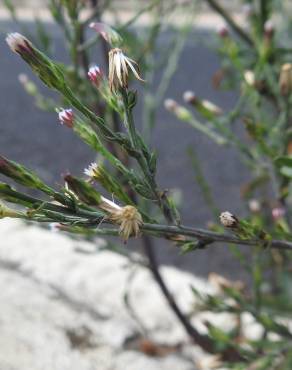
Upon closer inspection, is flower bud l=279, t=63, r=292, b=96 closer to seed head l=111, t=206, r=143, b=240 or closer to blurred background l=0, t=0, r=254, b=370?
blurred background l=0, t=0, r=254, b=370

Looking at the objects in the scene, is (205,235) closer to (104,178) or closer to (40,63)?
(104,178)

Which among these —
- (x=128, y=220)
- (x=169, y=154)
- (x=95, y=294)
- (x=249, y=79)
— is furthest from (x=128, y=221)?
(x=169, y=154)

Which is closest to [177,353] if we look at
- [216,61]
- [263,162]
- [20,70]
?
[263,162]

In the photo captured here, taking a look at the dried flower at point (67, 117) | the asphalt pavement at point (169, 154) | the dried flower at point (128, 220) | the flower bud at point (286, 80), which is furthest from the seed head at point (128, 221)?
the asphalt pavement at point (169, 154)

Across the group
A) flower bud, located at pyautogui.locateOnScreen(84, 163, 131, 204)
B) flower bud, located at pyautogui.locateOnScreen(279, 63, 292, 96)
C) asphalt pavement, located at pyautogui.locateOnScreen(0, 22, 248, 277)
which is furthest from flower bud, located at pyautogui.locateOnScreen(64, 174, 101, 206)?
asphalt pavement, located at pyautogui.locateOnScreen(0, 22, 248, 277)

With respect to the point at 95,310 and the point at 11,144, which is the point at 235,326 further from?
the point at 11,144

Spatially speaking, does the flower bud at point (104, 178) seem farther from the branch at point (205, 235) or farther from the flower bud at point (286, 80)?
the flower bud at point (286, 80)

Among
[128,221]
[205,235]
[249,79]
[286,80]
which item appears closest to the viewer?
[128,221]
